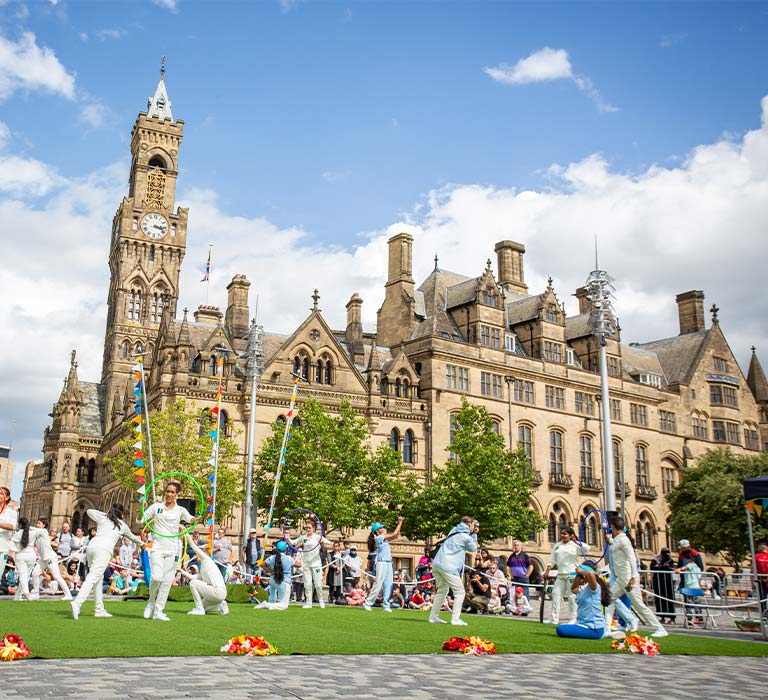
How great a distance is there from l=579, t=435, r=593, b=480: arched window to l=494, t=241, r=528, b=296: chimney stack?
12512 millimetres

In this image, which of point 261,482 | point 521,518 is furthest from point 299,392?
point 521,518

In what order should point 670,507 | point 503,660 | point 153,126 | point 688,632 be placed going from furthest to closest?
point 153,126, point 670,507, point 688,632, point 503,660

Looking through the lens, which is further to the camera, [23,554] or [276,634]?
[23,554]

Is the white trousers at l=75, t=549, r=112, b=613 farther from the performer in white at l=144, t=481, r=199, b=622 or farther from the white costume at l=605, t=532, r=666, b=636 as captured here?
the white costume at l=605, t=532, r=666, b=636

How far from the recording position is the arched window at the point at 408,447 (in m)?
50.4

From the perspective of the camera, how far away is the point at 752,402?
68750 mm

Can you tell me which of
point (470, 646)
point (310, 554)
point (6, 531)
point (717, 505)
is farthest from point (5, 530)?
point (717, 505)

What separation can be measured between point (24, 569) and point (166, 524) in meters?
6.50

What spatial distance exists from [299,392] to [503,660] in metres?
36.8

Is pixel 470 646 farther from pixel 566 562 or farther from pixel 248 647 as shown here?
pixel 566 562

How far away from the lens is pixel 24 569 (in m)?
19.5

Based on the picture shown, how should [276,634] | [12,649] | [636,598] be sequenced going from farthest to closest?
1. [636,598]
2. [276,634]
3. [12,649]

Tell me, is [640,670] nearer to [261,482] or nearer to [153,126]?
[261,482]

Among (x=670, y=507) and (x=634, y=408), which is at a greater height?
(x=634, y=408)
